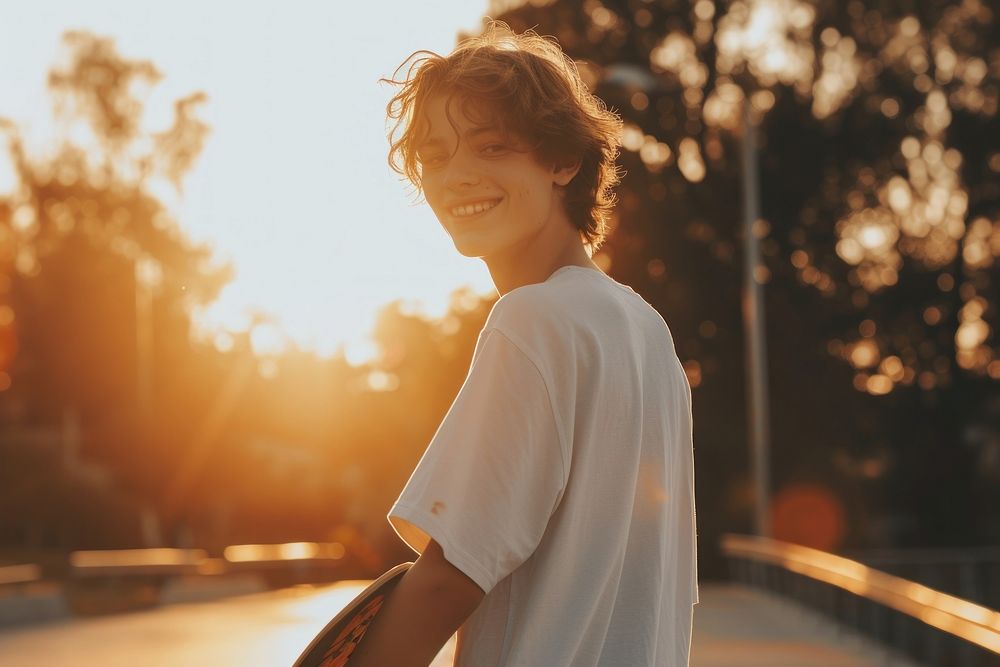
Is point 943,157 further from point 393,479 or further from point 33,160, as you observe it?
point 33,160

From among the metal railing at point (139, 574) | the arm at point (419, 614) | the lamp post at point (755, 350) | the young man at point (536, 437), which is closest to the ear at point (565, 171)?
the young man at point (536, 437)

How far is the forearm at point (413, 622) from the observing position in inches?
71.3

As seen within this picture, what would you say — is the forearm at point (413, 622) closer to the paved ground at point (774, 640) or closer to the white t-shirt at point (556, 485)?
the white t-shirt at point (556, 485)

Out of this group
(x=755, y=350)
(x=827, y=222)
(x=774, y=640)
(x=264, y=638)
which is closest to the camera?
(x=264, y=638)

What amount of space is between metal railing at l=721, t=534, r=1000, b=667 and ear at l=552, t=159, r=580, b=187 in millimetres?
4957

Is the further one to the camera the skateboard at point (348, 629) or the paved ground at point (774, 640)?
the paved ground at point (774, 640)

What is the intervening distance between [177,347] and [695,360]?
916 inches

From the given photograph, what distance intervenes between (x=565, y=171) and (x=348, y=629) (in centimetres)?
71

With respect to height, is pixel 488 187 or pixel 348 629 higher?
Result: pixel 488 187

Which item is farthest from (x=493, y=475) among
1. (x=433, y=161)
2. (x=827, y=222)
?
(x=827, y=222)

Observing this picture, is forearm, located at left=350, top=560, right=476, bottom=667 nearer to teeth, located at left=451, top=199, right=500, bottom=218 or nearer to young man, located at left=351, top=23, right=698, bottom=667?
young man, located at left=351, top=23, right=698, bottom=667

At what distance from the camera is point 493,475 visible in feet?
5.94

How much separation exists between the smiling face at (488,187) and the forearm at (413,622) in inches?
20.3

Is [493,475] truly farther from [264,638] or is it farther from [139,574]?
[139,574]
